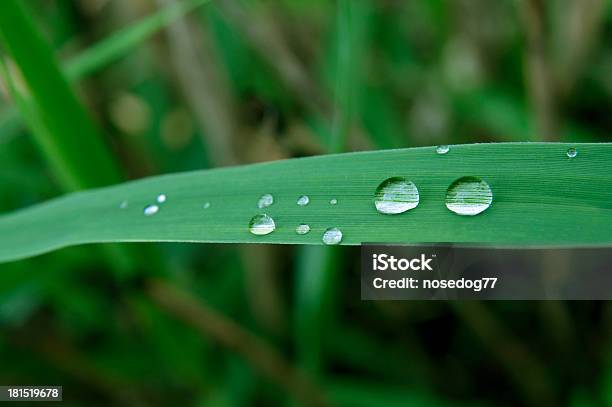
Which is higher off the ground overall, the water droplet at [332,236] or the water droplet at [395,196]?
the water droplet at [395,196]

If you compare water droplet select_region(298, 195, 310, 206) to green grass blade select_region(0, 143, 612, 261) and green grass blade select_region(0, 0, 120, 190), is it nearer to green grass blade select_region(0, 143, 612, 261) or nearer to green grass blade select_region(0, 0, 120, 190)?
green grass blade select_region(0, 143, 612, 261)

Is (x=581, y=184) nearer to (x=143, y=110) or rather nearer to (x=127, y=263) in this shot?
(x=127, y=263)

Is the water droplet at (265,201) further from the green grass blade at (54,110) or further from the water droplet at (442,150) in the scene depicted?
the green grass blade at (54,110)

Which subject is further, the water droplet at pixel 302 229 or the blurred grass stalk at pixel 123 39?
the blurred grass stalk at pixel 123 39

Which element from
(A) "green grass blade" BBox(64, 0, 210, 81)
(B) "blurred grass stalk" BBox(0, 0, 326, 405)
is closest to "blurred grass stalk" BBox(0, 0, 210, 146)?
(A) "green grass blade" BBox(64, 0, 210, 81)

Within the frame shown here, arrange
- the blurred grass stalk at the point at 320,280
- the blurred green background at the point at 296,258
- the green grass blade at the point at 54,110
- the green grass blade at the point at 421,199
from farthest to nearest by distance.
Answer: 1. the blurred green background at the point at 296,258
2. the blurred grass stalk at the point at 320,280
3. the green grass blade at the point at 54,110
4. the green grass blade at the point at 421,199

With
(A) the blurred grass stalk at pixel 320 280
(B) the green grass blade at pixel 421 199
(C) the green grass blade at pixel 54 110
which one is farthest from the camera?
(A) the blurred grass stalk at pixel 320 280
